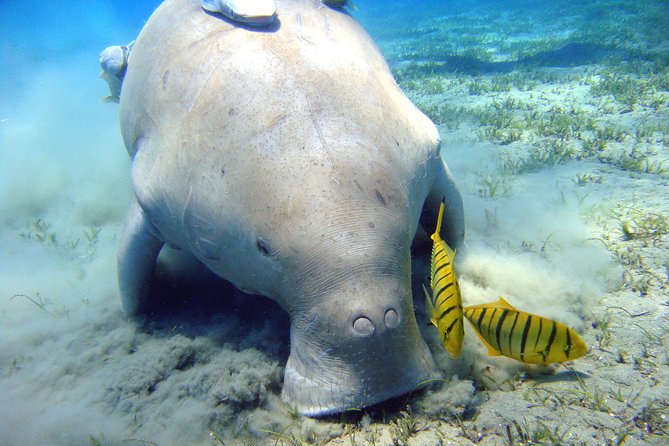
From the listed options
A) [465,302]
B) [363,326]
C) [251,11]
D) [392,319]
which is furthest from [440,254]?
[251,11]

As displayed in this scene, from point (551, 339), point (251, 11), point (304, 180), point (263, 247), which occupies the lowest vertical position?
point (551, 339)

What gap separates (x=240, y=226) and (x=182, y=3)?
8.07ft

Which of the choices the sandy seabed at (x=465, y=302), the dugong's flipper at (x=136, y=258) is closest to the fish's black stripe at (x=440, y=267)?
the sandy seabed at (x=465, y=302)

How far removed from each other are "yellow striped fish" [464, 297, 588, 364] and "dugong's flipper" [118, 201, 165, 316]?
261cm

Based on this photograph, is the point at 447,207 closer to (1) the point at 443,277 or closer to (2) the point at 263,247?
(1) the point at 443,277

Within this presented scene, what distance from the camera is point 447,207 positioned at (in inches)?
141

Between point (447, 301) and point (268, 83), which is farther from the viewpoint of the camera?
point (268, 83)

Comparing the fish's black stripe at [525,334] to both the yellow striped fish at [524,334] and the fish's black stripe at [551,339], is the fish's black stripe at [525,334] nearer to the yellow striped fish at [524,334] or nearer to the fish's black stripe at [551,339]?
the yellow striped fish at [524,334]

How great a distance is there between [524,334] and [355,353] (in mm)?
857

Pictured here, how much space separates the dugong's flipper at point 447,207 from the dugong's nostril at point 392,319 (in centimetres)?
164

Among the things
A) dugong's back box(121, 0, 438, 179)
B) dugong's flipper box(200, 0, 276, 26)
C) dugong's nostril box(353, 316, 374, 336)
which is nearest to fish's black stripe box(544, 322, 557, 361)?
dugong's nostril box(353, 316, 374, 336)

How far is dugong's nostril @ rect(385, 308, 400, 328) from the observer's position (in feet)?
6.29

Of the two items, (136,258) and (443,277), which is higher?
(443,277)

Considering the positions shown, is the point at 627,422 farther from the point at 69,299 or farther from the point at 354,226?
→ the point at 69,299
